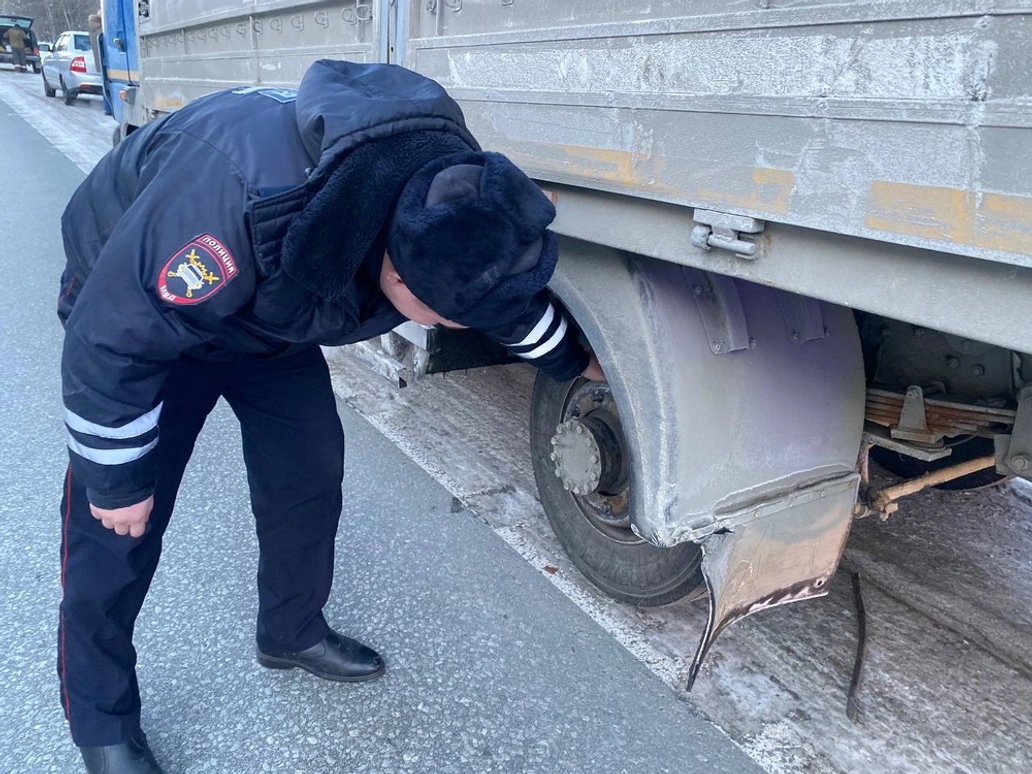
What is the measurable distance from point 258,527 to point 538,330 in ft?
3.01

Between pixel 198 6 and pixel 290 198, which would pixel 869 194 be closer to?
pixel 290 198

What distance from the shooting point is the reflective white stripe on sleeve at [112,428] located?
1500 mm

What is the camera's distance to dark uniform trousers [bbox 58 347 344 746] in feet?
5.83

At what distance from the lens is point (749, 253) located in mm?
1516

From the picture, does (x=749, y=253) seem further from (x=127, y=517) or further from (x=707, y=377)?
(x=127, y=517)

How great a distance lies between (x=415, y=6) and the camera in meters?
2.46

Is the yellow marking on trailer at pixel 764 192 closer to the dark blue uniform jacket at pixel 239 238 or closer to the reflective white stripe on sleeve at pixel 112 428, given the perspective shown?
the dark blue uniform jacket at pixel 239 238

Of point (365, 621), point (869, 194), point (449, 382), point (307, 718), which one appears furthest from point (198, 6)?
point (869, 194)

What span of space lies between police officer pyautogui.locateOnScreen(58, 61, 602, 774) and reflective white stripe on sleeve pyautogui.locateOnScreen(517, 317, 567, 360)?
0.51 feet

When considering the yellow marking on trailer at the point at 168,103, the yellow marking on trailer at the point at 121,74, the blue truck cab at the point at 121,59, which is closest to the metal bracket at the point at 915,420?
the yellow marking on trailer at the point at 168,103

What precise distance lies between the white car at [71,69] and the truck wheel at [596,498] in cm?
1712

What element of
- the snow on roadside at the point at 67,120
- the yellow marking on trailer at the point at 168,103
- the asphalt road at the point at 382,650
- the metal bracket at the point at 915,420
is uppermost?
the yellow marking on trailer at the point at 168,103

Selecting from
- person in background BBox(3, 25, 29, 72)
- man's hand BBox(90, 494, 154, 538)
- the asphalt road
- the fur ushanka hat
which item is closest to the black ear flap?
the fur ushanka hat

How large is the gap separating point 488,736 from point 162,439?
1.10 metres
